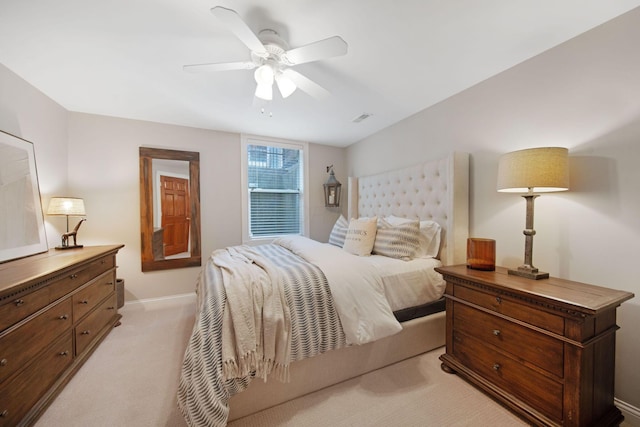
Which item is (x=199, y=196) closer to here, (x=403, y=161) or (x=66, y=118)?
(x=66, y=118)

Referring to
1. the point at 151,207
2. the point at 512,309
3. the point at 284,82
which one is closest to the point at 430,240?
the point at 512,309

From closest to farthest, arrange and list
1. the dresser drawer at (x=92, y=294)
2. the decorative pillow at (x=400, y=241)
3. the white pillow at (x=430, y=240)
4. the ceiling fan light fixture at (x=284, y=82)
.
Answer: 1. the ceiling fan light fixture at (x=284, y=82)
2. the dresser drawer at (x=92, y=294)
3. the decorative pillow at (x=400, y=241)
4. the white pillow at (x=430, y=240)

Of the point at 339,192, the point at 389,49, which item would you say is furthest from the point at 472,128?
the point at 339,192

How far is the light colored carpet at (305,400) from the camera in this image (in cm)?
136

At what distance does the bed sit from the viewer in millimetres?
1165

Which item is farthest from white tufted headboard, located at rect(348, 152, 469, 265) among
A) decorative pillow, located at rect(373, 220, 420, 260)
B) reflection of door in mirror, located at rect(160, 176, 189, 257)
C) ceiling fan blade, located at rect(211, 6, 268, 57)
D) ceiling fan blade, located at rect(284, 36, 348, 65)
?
reflection of door in mirror, located at rect(160, 176, 189, 257)

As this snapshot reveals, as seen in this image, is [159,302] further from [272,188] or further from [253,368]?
[253,368]

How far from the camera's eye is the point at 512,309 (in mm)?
1389

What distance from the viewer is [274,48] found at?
4.97ft

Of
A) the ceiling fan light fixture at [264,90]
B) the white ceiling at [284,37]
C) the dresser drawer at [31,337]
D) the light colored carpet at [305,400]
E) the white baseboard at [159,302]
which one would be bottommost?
the light colored carpet at [305,400]

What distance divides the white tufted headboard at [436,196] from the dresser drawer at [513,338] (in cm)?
63

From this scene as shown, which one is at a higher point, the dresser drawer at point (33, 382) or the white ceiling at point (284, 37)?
the white ceiling at point (284, 37)

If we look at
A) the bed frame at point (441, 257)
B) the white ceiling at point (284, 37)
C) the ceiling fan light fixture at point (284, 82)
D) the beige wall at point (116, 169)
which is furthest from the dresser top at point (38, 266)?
the ceiling fan light fixture at point (284, 82)

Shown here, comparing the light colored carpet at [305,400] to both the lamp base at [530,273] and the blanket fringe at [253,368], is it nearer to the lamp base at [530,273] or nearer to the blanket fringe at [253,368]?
the blanket fringe at [253,368]
